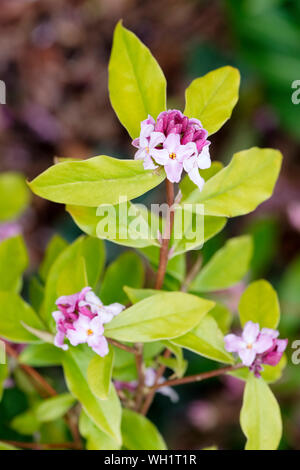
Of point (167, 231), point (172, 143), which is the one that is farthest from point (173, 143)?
point (167, 231)

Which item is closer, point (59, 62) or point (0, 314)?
point (0, 314)

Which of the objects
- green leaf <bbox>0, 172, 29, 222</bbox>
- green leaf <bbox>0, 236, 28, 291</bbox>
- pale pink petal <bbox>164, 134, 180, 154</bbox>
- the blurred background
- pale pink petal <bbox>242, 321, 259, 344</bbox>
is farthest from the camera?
the blurred background

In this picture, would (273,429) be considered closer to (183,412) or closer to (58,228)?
(183,412)

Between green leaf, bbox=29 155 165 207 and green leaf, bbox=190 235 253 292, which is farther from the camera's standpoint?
green leaf, bbox=190 235 253 292

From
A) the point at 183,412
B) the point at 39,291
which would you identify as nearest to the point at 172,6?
the point at 183,412

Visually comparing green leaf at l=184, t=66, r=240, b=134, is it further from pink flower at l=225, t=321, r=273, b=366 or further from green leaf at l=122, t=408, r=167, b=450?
green leaf at l=122, t=408, r=167, b=450

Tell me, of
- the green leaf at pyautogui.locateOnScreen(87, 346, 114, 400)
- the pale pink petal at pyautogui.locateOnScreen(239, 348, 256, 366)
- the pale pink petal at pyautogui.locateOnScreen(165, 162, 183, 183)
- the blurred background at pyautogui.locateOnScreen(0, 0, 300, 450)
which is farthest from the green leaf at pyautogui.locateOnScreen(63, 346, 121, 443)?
the blurred background at pyautogui.locateOnScreen(0, 0, 300, 450)
